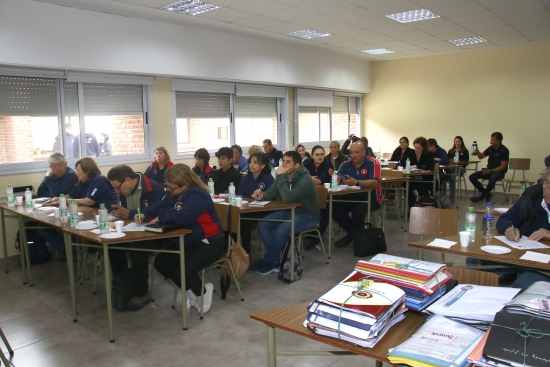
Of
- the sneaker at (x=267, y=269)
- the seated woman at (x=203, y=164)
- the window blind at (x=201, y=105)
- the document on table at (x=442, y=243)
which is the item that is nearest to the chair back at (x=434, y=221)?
the document on table at (x=442, y=243)

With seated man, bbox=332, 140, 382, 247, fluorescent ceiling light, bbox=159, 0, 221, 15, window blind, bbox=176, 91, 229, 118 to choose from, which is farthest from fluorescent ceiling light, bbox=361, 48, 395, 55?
fluorescent ceiling light, bbox=159, 0, 221, 15

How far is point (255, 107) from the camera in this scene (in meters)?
8.52

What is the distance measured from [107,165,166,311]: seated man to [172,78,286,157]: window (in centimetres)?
323

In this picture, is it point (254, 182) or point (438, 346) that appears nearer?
point (438, 346)

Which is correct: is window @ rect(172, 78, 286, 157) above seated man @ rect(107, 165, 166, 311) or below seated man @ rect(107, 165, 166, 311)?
above

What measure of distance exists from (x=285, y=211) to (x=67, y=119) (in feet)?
10.7

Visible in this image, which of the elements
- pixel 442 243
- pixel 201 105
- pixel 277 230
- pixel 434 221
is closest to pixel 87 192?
pixel 277 230

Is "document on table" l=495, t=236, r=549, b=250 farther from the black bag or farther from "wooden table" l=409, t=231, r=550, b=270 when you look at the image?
the black bag

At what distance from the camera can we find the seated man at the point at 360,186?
5438 mm

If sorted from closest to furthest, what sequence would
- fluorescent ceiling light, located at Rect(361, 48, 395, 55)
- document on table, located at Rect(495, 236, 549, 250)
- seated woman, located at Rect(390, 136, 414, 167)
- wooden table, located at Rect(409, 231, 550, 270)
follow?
wooden table, located at Rect(409, 231, 550, 270) < document on table, located at Rect(495, 236, 549, 250) < seated woman, located at Rect(390, 136, 414, 167) < fluorescent ceiling light, located at Rect(361, 48, 395, 55)

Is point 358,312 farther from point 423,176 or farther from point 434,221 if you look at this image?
point 423,176

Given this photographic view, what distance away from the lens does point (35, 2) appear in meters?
5.08

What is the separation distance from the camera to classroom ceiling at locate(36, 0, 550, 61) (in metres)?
5.59

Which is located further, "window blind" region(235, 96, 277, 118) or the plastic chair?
"window blind" region(235, 96, 277, 118)
